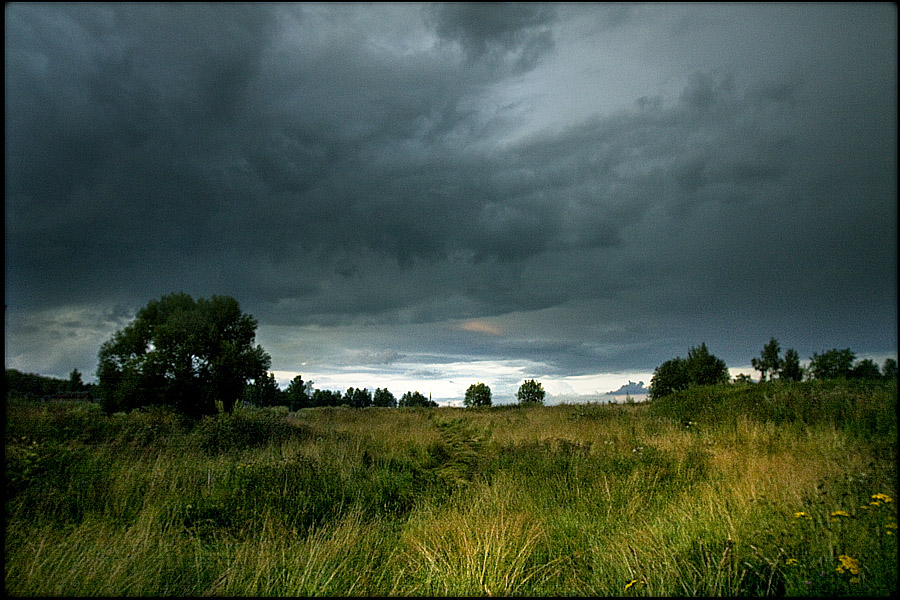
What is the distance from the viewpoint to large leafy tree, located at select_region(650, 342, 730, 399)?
31.5 meters

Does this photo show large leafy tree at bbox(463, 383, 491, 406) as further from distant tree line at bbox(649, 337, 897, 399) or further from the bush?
the bush

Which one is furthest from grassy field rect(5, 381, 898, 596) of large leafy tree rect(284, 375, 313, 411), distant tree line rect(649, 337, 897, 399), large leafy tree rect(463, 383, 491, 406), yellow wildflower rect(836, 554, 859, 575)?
large leafy tree rect(284, 375, 313, 411)

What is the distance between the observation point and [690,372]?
125 ft

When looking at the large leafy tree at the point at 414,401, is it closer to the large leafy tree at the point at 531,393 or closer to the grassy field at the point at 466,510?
the large leafy tree at the point at 531,393

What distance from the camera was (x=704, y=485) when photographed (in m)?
7.13

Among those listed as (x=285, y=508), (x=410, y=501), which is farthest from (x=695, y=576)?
(x=285, y=508)

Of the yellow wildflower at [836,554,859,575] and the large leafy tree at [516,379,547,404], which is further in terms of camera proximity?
the large leafy tree at [516,379,547,404]

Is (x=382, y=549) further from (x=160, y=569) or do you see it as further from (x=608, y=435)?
(x=608, y=435)

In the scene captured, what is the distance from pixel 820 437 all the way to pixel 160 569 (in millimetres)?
10496

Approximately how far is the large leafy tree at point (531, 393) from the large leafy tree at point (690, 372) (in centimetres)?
715

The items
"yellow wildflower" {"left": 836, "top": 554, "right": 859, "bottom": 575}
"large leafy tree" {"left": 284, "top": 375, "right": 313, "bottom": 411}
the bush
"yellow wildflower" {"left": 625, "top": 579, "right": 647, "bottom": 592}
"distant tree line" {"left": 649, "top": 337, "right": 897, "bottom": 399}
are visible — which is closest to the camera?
"yellow wildflower" {"left": 836, "top": 554, "right": 859, "bottom": 575}

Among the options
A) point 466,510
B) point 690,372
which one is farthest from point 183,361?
point 690,372

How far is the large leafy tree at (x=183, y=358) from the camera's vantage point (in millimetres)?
11969

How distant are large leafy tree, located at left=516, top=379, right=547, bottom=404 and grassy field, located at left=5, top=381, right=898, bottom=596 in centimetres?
2134
